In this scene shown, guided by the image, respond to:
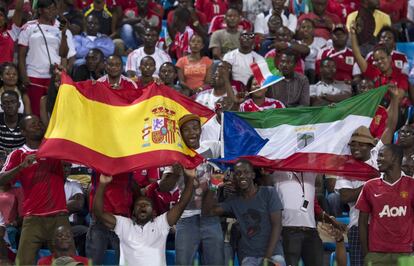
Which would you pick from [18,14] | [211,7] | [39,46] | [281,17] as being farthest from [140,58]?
[281,17]

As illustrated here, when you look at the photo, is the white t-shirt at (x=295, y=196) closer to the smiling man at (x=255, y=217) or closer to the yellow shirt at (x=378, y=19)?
the smiling man at (x=255, y=217)

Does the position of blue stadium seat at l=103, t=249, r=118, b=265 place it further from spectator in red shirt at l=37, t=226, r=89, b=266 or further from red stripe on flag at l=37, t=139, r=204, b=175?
red stripe on flag at l=37, t=139, r=204, b=175

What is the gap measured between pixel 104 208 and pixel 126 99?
1230 mm

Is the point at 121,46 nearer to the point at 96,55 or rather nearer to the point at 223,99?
the point at 96,55

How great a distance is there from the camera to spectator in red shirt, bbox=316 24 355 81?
692 inches

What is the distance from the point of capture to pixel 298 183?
534 inches

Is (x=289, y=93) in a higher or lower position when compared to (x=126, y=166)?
higher

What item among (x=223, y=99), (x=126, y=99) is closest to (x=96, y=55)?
(x=223, y=99)

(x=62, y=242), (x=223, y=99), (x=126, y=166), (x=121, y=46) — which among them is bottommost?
(x=62, y=242)

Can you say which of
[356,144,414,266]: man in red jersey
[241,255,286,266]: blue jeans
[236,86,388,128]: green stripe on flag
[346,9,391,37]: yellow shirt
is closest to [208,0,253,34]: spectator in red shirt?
[346,9,391,37]: yellow shirt

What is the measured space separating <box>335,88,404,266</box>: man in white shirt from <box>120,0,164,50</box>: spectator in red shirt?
219 inches

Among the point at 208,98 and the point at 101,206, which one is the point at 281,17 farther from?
the point at 101,206

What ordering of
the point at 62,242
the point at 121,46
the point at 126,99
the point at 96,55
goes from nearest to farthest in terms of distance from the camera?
the point at 62,242 → the point at 126,99 → the point at 96,55 → the point at 121,46

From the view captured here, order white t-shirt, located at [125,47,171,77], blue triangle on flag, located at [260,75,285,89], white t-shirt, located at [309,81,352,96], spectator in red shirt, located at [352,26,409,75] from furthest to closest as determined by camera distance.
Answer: white t-shirt, located at [125,47,171,77]
spectator in red shirt, located at [352,26,409,75]
white t-shirt, located at [309,81,352,96]
blue triangle on flag, located at [260,75,285,89]
